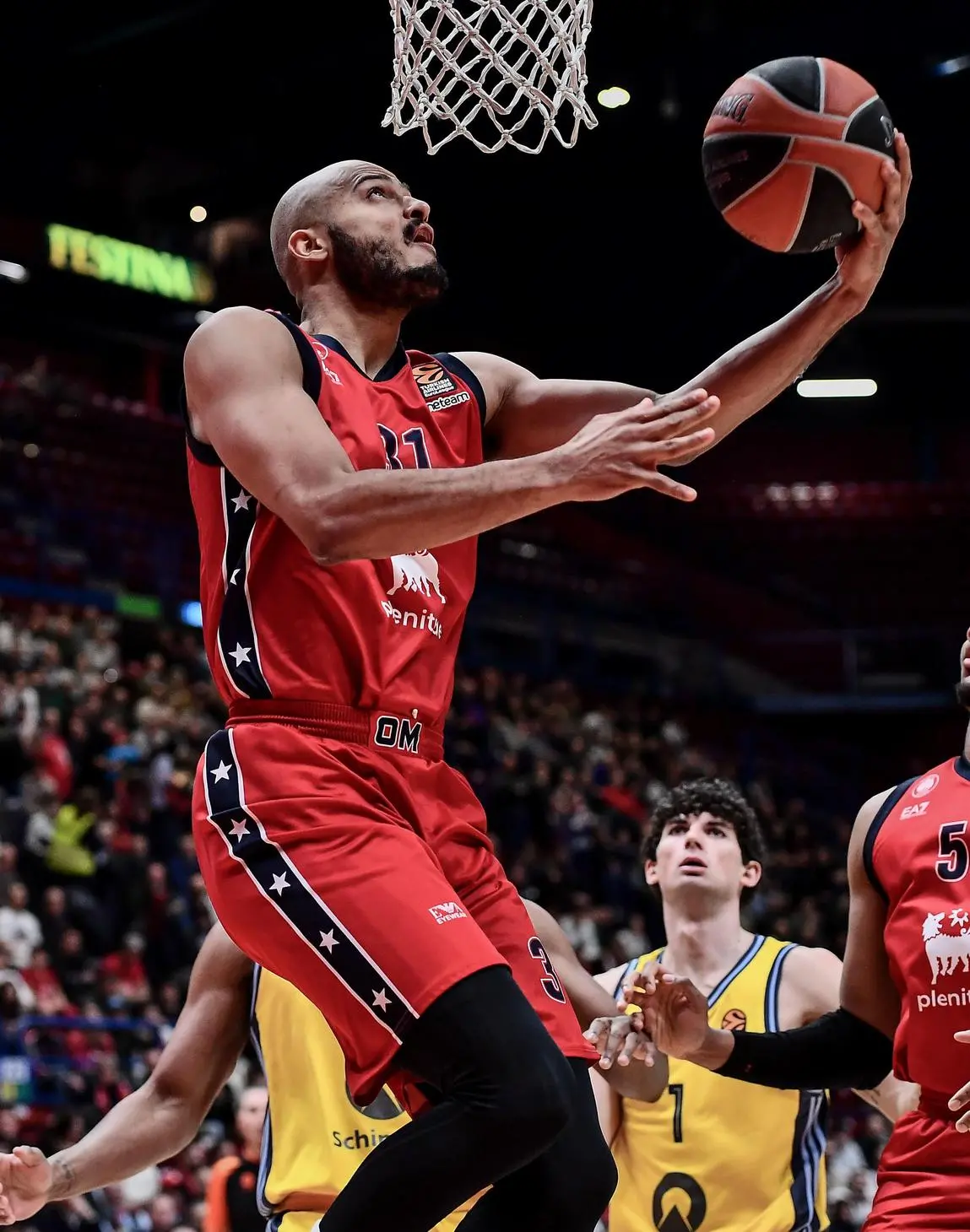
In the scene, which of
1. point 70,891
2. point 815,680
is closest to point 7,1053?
point 70,891

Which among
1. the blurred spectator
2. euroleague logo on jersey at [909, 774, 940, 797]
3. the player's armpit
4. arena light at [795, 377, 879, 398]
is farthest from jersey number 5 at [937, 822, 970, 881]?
arena light at [795, 377, 879, 398]

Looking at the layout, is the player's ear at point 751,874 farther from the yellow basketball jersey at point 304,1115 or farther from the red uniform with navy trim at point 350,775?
the red uniform with navy trim at point 350,775

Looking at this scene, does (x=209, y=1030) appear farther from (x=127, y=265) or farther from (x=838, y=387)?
(x=838, y=387)

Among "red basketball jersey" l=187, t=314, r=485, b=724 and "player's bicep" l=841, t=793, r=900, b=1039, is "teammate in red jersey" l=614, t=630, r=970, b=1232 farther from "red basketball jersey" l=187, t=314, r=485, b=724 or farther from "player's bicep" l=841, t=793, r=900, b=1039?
"red basketball jersey" l=187, t=314, r=485, b=724

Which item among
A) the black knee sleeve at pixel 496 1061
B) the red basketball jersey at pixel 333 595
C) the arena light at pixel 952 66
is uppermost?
the arena light at pixel 952 66

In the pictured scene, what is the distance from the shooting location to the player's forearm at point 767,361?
3.57 metres

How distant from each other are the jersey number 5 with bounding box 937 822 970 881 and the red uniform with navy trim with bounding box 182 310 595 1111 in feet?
3.96

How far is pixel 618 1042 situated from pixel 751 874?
209 cm

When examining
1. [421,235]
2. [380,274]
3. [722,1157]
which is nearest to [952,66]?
Result: [722,1157]

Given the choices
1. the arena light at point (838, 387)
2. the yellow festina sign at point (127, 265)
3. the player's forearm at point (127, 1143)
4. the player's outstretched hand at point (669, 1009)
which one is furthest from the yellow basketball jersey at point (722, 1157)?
the arena light at point (838, 387)

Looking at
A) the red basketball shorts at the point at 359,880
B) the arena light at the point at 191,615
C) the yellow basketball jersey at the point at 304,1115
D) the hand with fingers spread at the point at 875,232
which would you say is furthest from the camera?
the arena light at the point at 191,615

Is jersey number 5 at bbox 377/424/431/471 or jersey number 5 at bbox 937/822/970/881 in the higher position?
jersey number 5 at bbox 377/424/431/471

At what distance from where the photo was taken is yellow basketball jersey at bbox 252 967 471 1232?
13.5ft

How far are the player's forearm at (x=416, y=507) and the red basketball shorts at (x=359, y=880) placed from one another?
33 cm
